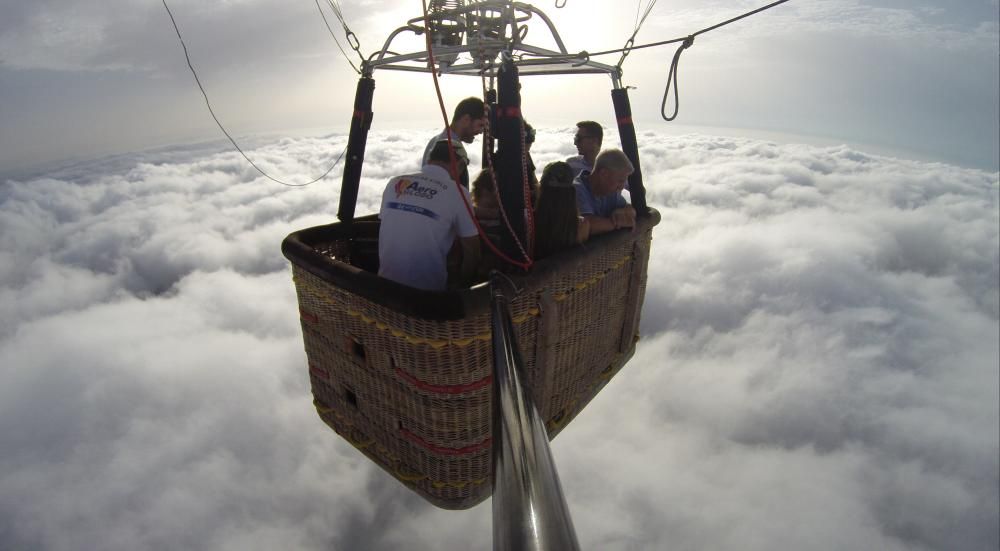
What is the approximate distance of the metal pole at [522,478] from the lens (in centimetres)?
68

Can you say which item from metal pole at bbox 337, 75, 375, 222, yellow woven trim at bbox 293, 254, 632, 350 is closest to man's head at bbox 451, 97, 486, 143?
metal pole at bbox 337, 75, 375, 222

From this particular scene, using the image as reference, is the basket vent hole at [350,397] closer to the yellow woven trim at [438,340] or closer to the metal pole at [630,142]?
the yellow woven trim at [438,340]

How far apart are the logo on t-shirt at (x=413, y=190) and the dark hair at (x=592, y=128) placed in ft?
6.62

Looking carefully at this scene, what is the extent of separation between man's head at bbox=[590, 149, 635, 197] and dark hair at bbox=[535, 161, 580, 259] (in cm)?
65

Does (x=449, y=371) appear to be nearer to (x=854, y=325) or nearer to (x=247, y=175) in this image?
(x=854, y=325)

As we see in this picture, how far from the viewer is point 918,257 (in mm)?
124062

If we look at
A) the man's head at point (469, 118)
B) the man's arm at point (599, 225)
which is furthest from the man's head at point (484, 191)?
the man's head at point (469, 118)

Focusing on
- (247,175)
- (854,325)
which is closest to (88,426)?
(247,175)

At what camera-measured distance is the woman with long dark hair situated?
231cm

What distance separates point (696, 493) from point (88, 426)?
84582mm

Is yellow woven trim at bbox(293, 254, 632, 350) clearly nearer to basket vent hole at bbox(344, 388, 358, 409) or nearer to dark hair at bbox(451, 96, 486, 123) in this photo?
basket vent hole at bbox(344, 388, 358, 409)

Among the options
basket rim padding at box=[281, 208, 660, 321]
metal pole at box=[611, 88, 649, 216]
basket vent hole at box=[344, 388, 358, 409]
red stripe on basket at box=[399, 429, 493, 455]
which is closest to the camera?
basket rim padding at box=[281, 208, 660, 321]

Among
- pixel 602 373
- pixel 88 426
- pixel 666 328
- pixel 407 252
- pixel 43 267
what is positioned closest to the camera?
pixel 407 252

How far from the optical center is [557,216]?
7.57 ft
